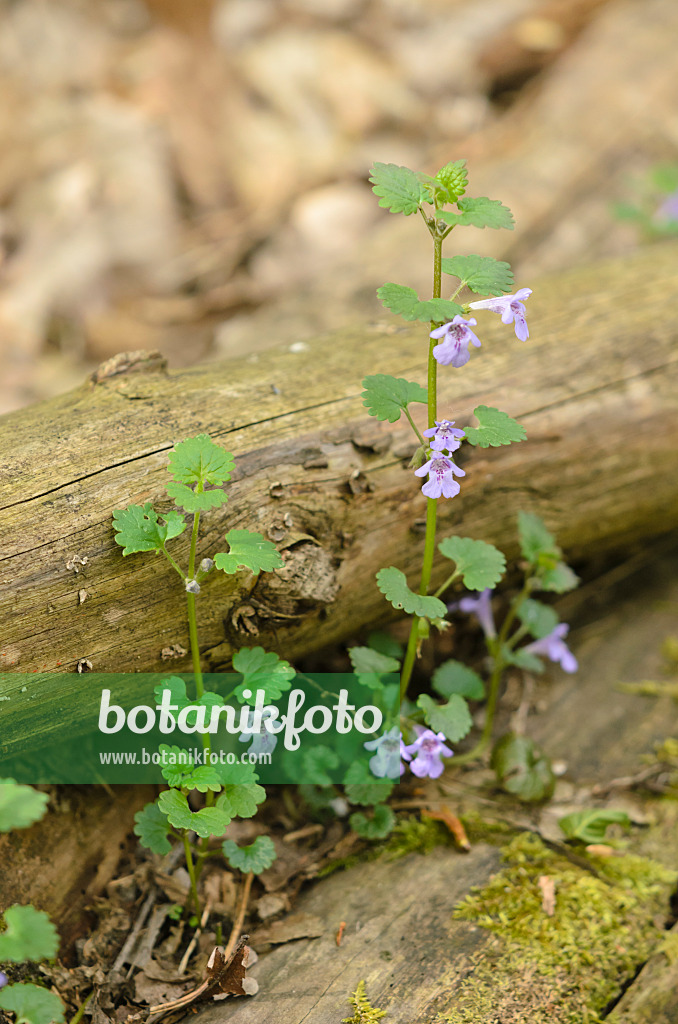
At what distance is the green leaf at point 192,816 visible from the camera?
1.59m

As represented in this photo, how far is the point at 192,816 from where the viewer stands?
1.62 metres

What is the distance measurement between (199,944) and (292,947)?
0.24m

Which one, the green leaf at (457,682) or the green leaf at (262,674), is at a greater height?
the green leaf at (262,674)

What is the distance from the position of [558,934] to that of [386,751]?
610 millimetres

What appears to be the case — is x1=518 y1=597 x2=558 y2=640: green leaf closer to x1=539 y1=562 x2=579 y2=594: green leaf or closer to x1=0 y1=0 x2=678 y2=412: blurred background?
x1=539 y1=562 x2=579 y2=594: green leaf

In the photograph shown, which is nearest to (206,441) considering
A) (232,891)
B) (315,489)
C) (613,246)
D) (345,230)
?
(315,489)

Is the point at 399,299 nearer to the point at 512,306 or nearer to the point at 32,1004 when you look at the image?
the point at 512,306

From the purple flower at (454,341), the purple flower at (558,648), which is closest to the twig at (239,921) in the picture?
the purple flower at (558,648)

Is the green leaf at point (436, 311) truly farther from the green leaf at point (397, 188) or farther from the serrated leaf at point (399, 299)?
the green leaf at point (397, 188)

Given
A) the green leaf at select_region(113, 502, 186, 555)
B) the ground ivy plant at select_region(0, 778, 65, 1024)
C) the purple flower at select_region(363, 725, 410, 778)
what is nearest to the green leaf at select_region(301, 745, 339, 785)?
the purple flower at select_region(363, 725, 410, 778)

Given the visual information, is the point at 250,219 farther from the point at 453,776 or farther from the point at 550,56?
the point at 453,776

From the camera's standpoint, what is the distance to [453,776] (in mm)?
2367

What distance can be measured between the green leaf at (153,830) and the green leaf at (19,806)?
60 centimetres

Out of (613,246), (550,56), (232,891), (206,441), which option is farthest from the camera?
(550,56)
